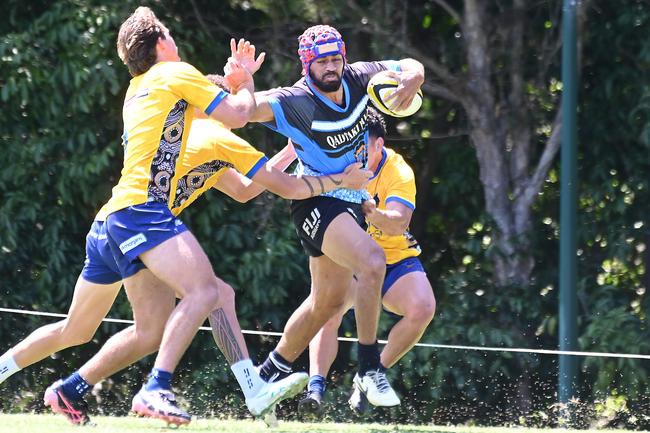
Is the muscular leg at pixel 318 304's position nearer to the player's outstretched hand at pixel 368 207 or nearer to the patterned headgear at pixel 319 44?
the player's outstretched hand at pixel 368 207

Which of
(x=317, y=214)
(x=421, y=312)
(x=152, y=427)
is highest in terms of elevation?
(x=317, y=214)

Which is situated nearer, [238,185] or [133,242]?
[133,242]

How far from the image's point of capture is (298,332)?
7055 mm

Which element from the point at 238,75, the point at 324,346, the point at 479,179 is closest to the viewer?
the point at 238,75

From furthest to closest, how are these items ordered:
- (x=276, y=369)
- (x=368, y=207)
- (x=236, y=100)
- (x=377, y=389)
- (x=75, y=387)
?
(x=276, y=369) < (x=368, y=207) < (x=377, y=389) < (x=75, y=387) < (x=236, y=100)

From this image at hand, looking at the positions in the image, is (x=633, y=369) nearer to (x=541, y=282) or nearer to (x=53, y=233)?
(x=541, y=282)

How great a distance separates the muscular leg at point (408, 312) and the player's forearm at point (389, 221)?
0.39m

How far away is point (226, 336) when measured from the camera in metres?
6.39

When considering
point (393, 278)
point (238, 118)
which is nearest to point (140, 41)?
point (238, 118)

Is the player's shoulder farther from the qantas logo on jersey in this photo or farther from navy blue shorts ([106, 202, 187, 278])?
the qantas logo on jersey

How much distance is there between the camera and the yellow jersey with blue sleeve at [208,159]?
633 cm

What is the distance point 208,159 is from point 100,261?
0.75 meters

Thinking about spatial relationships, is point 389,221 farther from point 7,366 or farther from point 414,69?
point 7,366

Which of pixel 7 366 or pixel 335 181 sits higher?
pixel 335 181
